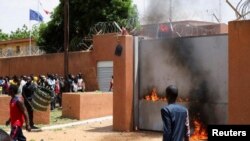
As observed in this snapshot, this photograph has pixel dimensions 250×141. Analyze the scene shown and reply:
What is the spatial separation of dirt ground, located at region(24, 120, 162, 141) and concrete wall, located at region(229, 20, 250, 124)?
2328 mm

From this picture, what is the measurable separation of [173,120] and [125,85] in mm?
6636

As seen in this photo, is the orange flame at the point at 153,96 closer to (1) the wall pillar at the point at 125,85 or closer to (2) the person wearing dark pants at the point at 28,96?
(1) the wall pillar at the point at 125,85

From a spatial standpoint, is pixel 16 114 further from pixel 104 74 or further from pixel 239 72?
pixel 104 74

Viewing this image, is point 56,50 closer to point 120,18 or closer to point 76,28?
point 76,28

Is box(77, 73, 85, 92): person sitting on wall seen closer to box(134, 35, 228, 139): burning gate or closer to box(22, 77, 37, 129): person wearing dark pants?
box(22, 77, 37, 129): person wearing dark pants

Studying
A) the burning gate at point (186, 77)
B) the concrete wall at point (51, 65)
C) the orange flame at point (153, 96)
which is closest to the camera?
the burning gate at point (186, 77)

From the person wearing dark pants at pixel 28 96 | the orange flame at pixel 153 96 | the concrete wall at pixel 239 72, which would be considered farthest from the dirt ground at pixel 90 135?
the concrete wall at pixel 239 72

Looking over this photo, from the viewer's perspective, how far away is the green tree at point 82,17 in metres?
28.2

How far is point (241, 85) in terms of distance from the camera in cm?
920

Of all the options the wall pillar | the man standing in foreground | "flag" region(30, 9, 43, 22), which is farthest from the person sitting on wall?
the man standing in foreground

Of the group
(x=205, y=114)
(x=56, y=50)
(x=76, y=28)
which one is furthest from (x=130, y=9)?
(x=205, y=114)

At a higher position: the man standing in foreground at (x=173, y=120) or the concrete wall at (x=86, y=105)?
the man standing in foreground at (x=173, y=120)

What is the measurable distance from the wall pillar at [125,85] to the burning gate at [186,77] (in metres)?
0.18

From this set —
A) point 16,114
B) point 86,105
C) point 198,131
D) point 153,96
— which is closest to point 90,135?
point 153,96
